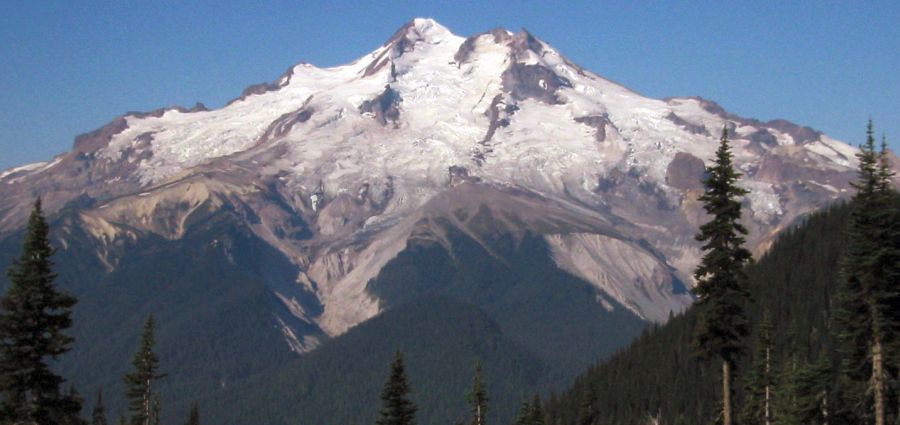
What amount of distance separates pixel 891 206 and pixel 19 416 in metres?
33.2

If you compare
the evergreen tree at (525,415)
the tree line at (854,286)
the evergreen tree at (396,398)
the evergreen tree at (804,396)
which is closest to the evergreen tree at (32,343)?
the tree line at (854,286)

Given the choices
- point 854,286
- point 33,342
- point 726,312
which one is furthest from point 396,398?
point 33,342

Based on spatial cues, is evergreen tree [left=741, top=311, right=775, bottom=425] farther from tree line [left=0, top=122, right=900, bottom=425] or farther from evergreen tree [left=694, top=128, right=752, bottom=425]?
evergreen tree [left=694, top=128, right=752, bottom=425]

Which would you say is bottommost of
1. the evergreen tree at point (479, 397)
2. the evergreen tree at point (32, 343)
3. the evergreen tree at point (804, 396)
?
the evergreen tree at point (32, 343)

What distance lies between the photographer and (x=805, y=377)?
3324 inches

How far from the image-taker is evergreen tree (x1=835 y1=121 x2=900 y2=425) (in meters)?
57.2

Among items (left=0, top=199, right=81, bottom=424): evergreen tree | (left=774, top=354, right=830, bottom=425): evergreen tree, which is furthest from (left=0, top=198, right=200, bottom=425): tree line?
(left=774, top=354, right=830, bottom=425): evergreen tree

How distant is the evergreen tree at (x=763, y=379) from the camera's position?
286 feet

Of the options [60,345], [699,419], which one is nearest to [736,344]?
[60,345]

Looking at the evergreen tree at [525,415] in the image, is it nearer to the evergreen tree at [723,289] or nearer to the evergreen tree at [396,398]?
the evergreen tree at [396,398]

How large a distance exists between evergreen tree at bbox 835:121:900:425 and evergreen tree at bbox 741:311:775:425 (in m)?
27.3

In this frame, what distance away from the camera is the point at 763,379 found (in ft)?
290

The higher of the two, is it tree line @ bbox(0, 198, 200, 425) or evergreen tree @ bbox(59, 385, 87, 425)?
tree line @ bbox(0, 198, 200, 425)

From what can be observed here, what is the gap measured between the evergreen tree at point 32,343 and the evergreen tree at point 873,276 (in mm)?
29653
